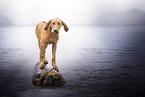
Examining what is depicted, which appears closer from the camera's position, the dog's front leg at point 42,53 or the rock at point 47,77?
the dog's front leg at point 42,53

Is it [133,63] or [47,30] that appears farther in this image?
[133,63]

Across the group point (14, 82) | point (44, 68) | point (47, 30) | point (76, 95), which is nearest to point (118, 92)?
point (76, 95)

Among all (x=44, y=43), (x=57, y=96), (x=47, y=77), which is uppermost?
(x=44, y=43)

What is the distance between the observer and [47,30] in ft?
37.3

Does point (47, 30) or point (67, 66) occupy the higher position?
point (47, 30)

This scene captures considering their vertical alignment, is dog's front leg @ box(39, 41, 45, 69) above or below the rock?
above

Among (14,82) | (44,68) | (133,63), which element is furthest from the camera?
(133,63)

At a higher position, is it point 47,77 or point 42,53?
point 42,53

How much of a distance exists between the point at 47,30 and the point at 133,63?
11.4 metres

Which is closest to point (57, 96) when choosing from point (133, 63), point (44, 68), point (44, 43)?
point (44, 68)

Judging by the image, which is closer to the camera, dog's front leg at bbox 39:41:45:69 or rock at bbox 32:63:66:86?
dog's front leg at bbox 39:41:45:69

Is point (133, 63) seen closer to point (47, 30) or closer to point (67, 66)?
point (67, 66)

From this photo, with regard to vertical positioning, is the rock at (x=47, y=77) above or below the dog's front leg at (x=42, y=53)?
below

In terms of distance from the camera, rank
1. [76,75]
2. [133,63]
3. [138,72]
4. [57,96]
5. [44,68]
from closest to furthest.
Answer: [57,96] → [44,68] → [76,75] → [138,72] → [133,63]
